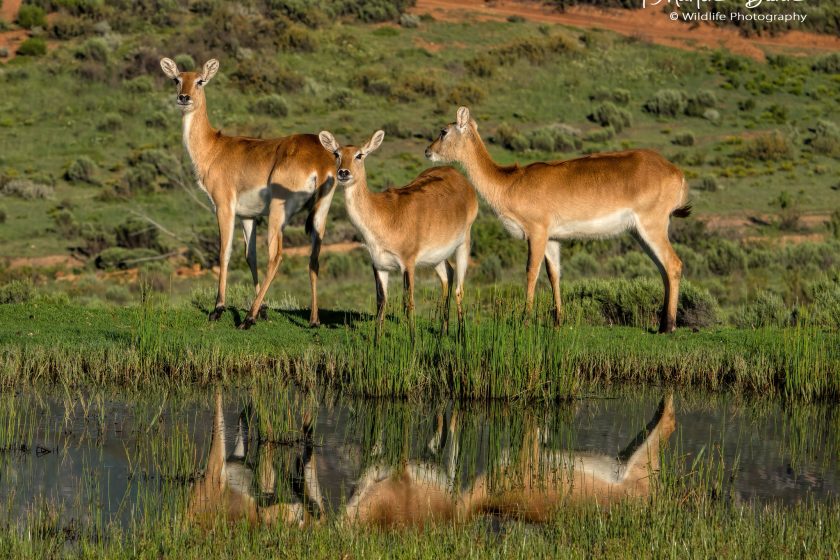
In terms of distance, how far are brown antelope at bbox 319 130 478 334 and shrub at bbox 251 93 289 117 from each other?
101 ft

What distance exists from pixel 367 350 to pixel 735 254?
51.4 ft

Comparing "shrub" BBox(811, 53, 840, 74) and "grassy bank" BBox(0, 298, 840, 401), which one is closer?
"grassy bank" BBox(0, 298, 840, 401)

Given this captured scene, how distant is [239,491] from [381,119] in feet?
120

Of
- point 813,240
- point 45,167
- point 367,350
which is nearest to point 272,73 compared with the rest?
point 45,167

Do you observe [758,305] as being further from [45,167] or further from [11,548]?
[45,167]

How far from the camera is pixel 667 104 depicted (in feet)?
161

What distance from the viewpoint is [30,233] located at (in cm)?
2886

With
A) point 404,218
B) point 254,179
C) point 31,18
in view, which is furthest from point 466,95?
point 404,218

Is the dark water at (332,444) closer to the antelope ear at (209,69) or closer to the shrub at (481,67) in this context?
the antelope ear at (209,69)

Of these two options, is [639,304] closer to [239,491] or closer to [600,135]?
[239,491]

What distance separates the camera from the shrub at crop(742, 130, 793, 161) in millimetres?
41688

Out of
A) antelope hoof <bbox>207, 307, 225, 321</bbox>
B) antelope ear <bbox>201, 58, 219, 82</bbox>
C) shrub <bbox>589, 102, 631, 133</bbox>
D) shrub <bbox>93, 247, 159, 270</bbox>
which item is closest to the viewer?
antelope hoof <bbox>207, 307, 225, 321</bbox>

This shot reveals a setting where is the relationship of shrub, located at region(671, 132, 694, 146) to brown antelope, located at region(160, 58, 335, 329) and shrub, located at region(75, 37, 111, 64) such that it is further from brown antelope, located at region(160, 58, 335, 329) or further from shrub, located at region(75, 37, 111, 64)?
brown antelope, located at region(160, 58, 335, 329)

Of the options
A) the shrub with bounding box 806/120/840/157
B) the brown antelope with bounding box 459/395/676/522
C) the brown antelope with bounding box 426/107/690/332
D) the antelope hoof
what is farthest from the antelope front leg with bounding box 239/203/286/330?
the shrub with bounding box 806/120/840/157
